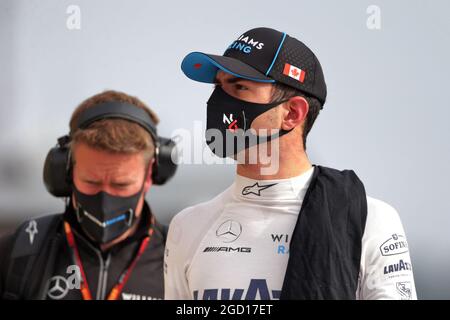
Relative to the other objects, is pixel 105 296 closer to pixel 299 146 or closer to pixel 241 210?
pixel 241 210

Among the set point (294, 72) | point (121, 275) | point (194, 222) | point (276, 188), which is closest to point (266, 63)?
point (294, 72)

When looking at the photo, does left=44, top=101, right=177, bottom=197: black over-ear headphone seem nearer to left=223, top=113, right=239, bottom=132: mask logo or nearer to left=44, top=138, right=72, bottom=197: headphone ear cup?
left=44, top=138, right=72, bottom=197: headphone ear cup

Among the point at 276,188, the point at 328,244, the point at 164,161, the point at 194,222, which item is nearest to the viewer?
the point at 328,244

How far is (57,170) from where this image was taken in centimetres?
430

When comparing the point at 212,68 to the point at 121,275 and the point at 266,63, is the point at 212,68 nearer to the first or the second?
the point at 266,63

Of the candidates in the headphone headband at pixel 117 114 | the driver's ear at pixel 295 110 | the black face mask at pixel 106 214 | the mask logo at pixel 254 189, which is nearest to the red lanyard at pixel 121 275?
the black face mask at pixel 106 214

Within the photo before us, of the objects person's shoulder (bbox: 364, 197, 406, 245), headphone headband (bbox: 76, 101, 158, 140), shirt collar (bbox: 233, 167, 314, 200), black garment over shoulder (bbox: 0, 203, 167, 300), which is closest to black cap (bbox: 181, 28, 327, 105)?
shirt collar (bbox: 233, 167, 314, 200)

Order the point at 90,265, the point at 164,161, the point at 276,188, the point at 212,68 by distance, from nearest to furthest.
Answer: the point at 276,188
the point at 212,68
the point at 90,265
the point at 164,161

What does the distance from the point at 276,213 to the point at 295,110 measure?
46 cm

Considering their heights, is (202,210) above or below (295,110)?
below

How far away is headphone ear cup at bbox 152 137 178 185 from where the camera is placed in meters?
4.36
